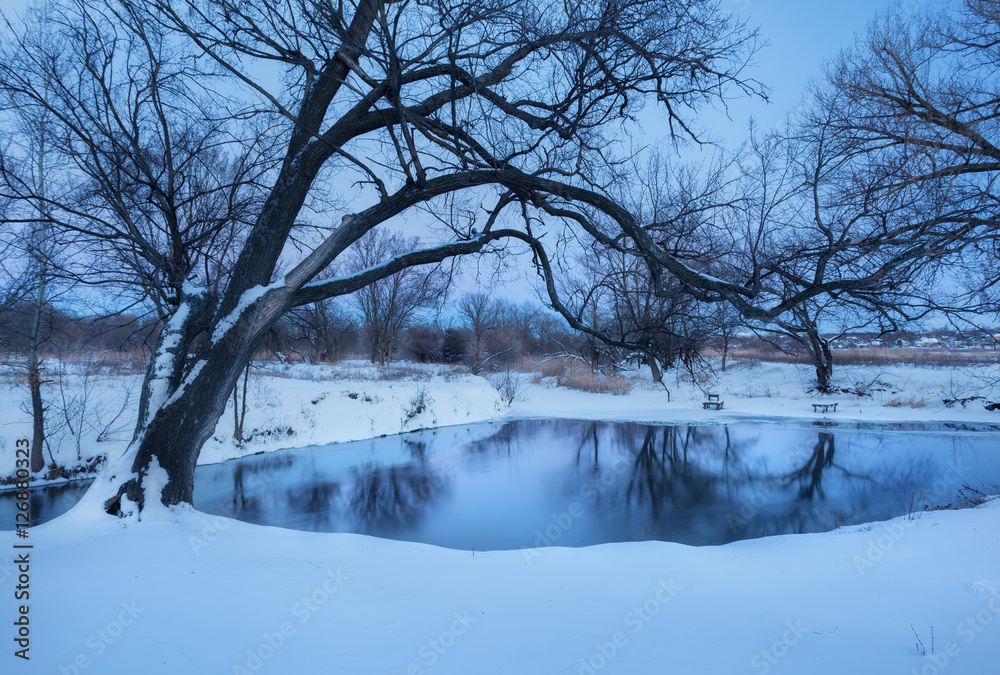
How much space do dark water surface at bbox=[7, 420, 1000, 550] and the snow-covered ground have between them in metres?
2.06

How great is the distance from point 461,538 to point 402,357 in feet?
128

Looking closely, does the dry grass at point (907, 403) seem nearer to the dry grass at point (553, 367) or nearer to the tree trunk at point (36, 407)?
the dry grass at point (553, 367)

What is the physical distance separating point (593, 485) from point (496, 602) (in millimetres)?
7550

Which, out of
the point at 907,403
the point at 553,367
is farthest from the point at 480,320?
the point at 907,403

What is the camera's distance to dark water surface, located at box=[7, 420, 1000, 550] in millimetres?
7980

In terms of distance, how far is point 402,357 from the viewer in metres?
45.6

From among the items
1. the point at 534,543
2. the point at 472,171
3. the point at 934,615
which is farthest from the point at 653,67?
the point at 534,543

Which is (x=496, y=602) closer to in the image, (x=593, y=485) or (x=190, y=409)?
(x=190, y=409)

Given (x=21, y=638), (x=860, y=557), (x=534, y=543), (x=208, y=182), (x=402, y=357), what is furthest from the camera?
(x=402, y=357)

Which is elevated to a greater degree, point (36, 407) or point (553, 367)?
point (36, 407)

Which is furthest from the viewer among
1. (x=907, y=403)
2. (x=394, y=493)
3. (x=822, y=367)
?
(x=822, y=367)

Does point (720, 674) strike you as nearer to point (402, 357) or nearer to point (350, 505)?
point (350, 505)

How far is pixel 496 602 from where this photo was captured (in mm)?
3662

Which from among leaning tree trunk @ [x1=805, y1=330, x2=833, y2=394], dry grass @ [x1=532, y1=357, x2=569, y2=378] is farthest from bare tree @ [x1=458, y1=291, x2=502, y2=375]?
leaning tree trunk @ [x1=805, y1=330, x2=833, y2=394]
